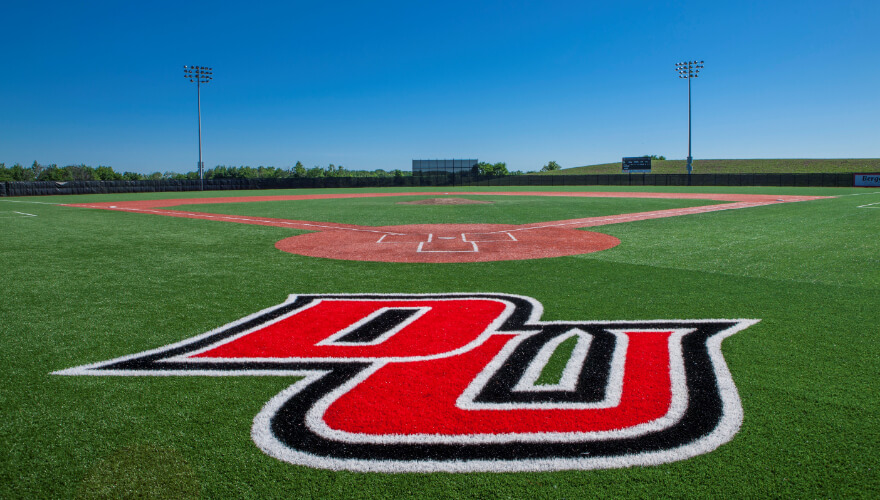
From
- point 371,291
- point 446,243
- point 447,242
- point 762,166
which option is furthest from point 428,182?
point 762,166

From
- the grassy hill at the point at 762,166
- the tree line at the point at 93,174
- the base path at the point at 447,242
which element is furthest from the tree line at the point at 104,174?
the base path at the point at 447,242

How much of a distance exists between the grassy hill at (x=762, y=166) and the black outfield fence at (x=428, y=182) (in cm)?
2947

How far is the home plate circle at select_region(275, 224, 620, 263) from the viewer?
941cm

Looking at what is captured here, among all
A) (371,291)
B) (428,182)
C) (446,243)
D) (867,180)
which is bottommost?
(371,291)

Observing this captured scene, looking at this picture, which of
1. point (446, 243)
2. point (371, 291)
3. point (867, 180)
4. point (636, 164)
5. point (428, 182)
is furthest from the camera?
point (636, 164)

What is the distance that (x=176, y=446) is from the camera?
283 cm

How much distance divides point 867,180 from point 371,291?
53.3 meters

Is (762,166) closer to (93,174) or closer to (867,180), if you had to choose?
(867,180)

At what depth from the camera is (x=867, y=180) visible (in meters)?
44.0

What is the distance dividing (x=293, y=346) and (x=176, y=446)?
1675 mm

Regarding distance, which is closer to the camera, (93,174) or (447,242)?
(447,242)

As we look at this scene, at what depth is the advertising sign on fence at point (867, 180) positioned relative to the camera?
1716 inches

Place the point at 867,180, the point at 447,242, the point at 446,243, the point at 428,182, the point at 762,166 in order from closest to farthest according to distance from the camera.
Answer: the point at 446,243 < the point at 447,242 < the point at 867,180 < the point at 428,182 < the point at 762,166

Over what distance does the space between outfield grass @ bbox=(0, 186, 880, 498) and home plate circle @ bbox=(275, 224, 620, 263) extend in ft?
2.16
